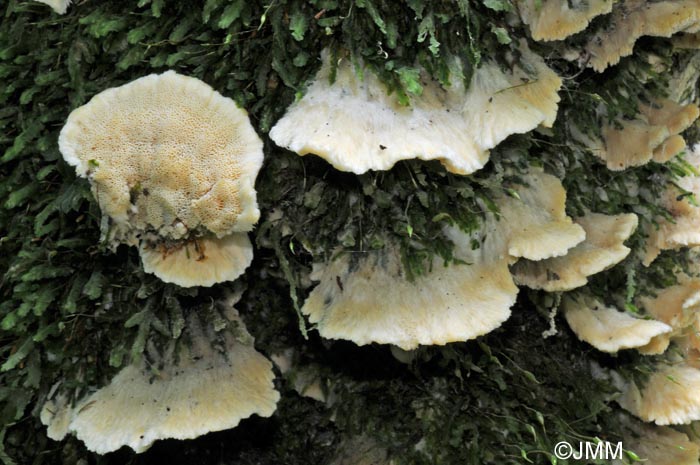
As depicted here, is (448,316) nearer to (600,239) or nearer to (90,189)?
(600,239)

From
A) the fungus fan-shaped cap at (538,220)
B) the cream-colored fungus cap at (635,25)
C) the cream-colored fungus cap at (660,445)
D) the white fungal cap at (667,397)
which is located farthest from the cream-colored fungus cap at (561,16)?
the cream-colored fungus cap at (660,445)

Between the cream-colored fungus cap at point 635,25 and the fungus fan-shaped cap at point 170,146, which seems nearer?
the fungus fan-shaped cap at point 170,146

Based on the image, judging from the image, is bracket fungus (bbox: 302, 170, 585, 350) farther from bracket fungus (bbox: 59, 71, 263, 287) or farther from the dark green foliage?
bracket fungus (bbox: 59, 71, 263, 287)

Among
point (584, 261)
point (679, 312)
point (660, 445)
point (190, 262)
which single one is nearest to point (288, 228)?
point (190, 262)

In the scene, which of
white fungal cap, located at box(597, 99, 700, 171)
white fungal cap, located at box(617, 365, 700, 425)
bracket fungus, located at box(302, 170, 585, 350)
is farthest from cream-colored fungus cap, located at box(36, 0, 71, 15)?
white fungal cap, located at box(617, 365, 700, 425)

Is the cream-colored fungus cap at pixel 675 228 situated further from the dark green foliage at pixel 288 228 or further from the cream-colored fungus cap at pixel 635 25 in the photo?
the cream-colored fungus cap at pixel 635 25

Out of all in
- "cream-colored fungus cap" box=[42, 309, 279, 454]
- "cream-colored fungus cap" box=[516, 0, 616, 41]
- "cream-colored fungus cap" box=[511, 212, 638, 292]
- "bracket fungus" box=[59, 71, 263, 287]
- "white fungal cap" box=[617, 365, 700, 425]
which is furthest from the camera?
"white fungal cap" box=[617, 365, 700, 425]

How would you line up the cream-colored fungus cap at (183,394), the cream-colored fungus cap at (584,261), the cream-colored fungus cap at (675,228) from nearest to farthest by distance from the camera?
1. the cream-colored fungus cap at (183,394)
2. the cream-colored fungus cap at (584,261)
3. the cream-colored fungus cap at (675,228)
